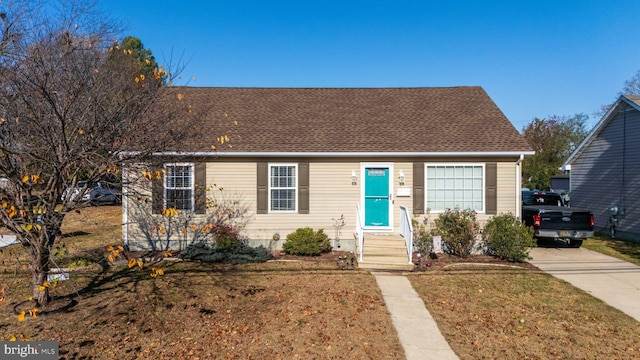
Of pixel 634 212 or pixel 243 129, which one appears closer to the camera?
pixel 243 129

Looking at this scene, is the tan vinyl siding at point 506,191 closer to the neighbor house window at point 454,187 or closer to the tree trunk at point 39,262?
the neighbor house window at point 454,187

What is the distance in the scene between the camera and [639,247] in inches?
492

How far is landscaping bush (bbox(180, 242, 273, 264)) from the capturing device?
395 inches

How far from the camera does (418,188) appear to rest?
11273mm

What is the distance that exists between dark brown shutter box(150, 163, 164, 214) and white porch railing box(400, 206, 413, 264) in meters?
6.20

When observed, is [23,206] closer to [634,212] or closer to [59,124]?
[59,124]

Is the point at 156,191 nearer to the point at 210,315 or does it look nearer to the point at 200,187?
the point at 200,187

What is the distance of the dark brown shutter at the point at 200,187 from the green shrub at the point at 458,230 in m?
6.89

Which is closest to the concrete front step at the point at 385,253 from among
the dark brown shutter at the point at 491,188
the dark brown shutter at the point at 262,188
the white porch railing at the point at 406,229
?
the white porch railing at the point at 406,229

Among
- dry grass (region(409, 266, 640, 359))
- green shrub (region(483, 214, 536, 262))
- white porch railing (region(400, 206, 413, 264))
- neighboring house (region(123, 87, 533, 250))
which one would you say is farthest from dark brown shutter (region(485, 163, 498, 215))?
dry grass (region(409, 266, 640, 359))

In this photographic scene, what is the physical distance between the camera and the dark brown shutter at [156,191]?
7063mm

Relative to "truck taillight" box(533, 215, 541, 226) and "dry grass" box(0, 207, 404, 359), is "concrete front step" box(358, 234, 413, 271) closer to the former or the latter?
"dry grass" box(0, 207, 404, 359)

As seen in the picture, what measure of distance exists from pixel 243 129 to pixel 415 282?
7.23 metres

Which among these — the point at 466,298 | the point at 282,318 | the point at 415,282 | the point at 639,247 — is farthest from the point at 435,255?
the point at 639,247
